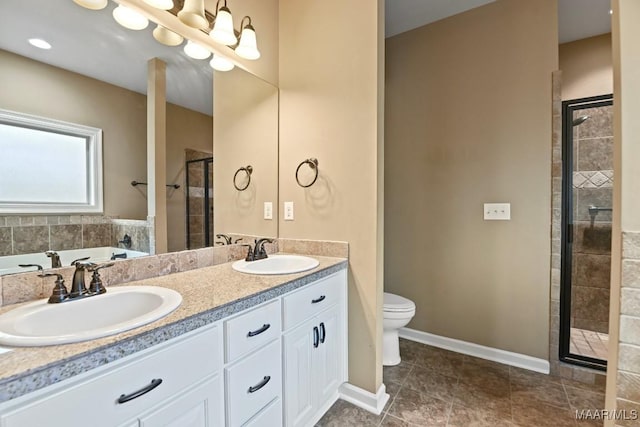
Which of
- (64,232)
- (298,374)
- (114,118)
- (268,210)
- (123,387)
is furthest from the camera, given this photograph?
(268,210)

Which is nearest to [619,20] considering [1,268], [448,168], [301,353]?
[448,168]

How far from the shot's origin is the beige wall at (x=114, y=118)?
98 centimetres

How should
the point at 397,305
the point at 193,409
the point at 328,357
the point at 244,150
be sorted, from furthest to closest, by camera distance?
the point at 397,305
the point at 244,150
the point at 328,357
the point at 193,409

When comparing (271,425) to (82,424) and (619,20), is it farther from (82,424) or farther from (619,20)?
(619,20)

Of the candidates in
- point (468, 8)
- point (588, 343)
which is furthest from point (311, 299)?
point (468, 8)

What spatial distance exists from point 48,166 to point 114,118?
311 mm

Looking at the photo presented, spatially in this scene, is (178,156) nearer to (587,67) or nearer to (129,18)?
(129,18)

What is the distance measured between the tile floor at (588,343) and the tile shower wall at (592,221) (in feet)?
0.17

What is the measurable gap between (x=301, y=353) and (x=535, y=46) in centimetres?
252

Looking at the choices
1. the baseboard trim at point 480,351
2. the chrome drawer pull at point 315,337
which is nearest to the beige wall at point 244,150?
the chrome drawer pull at point 315,337

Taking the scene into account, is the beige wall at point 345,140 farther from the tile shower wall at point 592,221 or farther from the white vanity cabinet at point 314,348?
the tile shower wall at point 592,221

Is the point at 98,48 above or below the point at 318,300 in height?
above

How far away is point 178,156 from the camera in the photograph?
4.78 ft

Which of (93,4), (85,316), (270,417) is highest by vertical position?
(93,4)
